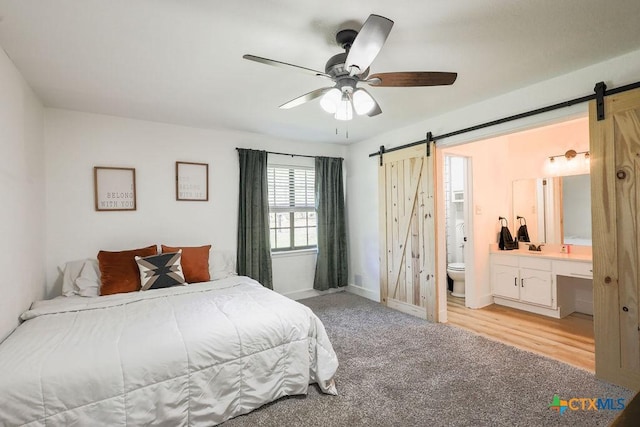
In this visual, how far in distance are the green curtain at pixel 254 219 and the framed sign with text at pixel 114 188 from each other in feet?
4.03

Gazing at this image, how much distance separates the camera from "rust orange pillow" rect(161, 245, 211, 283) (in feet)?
10.4

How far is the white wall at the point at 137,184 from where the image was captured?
9.93 ft

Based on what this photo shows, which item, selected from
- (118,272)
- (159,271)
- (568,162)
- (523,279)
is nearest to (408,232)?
(523,279)

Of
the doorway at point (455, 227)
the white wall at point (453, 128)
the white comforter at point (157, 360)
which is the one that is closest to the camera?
the white comforter at point (157, 360)

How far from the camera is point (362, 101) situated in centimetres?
190

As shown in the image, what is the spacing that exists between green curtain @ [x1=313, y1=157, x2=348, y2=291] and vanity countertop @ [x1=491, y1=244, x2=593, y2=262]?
2.17 meters

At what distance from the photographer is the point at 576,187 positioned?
11.9ft

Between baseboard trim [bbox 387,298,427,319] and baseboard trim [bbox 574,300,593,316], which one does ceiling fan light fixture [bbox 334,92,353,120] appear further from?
baseboard trim [bbox 574,300,593,316]

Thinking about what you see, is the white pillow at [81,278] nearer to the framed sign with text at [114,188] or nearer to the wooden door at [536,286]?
the framed sign with text at [114,188]

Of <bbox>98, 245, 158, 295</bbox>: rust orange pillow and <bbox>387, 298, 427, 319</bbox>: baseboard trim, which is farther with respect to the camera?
<bbox>387, 298, 427, 319</bbox>: baseboard trim

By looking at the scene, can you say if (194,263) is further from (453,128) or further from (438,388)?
(453,128)

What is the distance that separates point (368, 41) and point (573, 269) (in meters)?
3.61

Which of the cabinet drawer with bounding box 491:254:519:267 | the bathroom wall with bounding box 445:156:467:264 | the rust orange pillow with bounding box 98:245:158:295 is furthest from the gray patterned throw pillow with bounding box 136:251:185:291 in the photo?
the bathroom wall with bounding box 445:156:467:264
